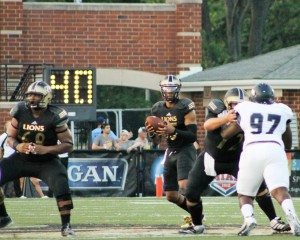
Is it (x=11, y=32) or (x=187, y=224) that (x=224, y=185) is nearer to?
(x=11, y=32)

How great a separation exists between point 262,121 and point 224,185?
1273 centimetres

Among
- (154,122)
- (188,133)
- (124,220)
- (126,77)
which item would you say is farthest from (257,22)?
(154,122)

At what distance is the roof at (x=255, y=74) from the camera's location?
31.4 metres

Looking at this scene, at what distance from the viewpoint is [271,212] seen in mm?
15734

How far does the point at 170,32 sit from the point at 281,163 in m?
19.4

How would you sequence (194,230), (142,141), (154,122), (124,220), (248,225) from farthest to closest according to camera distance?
(142,141)
(124,220)
(154,122)
(194,230)
(248,225)

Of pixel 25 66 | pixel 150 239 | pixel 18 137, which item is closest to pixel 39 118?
pixel 18 137

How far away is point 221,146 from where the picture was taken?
50.8 feet

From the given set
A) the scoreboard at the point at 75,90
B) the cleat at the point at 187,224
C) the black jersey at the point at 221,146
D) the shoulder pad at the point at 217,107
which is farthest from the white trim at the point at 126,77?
the shoulder pad at the point at 217,107

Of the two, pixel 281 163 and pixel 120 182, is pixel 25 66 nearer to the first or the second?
pixel 120 182

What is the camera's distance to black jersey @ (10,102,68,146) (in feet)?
50.4

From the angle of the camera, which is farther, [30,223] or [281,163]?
[30,223]

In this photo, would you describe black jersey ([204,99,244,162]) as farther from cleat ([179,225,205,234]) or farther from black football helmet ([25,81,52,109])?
black football helmet ([25,81,52,109])

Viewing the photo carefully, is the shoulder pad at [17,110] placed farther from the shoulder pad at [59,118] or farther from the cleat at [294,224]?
the cleat at [294,224]
